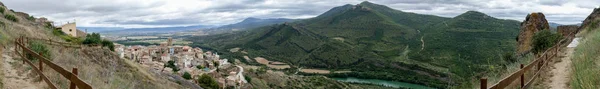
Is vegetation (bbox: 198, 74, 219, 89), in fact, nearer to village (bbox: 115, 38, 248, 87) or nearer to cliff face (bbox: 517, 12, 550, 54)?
village (bbox: 115, 38, 248, 87)

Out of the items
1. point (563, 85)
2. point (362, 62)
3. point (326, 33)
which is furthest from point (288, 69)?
point (563, 85)

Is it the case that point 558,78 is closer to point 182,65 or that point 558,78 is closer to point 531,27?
point 531,27

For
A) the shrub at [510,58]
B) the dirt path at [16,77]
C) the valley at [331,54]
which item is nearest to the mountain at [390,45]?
the valley at [331,54]

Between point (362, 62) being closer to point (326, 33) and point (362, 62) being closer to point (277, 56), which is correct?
point (277, 56)

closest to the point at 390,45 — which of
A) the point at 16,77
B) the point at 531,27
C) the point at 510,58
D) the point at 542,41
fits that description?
the point at 531,27

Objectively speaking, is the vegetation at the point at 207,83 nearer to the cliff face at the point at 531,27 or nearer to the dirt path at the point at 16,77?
the dirt path at the point at 16,77

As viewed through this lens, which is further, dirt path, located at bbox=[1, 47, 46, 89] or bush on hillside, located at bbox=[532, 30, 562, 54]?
bush on hillside, located at bbox=[532, 30, 562, 54]

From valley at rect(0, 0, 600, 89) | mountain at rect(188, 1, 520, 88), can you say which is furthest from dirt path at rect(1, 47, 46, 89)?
mountain at rect(188, 1, 520, 88)
